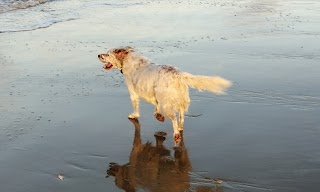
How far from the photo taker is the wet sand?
6.05 m

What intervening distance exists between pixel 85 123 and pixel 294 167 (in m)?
3.79

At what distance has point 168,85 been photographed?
23.1ft

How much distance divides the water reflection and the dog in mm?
433

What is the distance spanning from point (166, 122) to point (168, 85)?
3.69 ft

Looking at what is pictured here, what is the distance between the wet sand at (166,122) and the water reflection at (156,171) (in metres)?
0.01

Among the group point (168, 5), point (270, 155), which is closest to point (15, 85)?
point (270, 155)

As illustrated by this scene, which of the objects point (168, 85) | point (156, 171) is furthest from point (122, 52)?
Result: point (156, 171)

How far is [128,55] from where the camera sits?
8.24 metres

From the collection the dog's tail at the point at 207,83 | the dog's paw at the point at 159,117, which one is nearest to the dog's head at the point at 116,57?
the dog's paw at the point at 159,117

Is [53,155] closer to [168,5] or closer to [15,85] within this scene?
[15,85]

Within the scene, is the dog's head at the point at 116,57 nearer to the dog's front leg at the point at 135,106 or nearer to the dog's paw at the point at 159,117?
the dog's front leg at the point at 135,106

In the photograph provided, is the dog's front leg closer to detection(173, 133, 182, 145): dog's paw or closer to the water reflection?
the water reflection

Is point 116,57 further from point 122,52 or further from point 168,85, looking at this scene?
point 168,85

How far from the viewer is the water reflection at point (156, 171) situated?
5.72 meters
